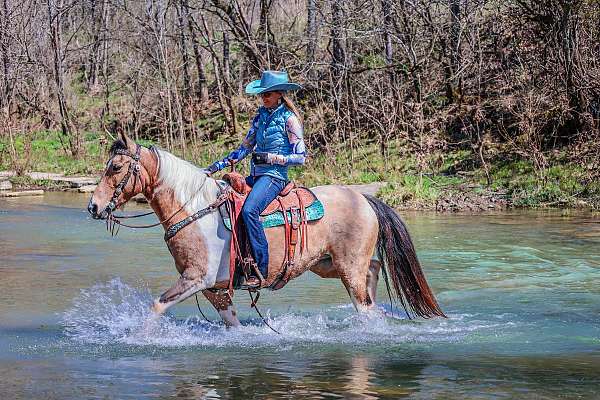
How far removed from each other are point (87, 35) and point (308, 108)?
19907 millimetres

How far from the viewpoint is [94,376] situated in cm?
638

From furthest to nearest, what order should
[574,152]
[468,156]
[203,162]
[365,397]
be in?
[203,162] → [468,156] → [574,152] → [365,397]

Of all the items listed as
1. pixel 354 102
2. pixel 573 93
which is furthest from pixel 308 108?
pixel 573 93

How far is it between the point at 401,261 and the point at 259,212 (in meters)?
1.46

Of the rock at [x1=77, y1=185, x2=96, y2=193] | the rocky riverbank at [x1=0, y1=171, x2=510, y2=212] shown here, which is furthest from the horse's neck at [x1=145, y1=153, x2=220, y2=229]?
the rock at [x1=77, y1=185, x2=96, y2=193]

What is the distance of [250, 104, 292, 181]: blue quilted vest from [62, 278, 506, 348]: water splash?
4.47 feet

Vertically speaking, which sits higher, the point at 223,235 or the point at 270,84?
the point at 270,84

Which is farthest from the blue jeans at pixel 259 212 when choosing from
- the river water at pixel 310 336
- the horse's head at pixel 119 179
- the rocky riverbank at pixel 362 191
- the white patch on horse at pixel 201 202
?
the rocky riverbank at pixel 362 191

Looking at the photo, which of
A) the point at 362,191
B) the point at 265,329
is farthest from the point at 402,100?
the point at 265,329

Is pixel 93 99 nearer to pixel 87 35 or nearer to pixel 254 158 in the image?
pixel 87 35

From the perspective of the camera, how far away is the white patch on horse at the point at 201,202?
24.1 ft

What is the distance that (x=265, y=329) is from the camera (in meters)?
7.95

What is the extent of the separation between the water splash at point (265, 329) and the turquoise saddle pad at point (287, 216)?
3.04 feet

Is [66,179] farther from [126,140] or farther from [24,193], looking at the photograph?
[126,140]
